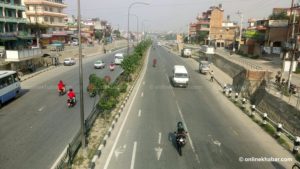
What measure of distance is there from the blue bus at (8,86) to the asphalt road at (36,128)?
69 centimetres

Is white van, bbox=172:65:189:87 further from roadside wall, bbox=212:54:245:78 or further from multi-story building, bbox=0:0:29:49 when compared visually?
multi-story building, bbox=0:0:29:49

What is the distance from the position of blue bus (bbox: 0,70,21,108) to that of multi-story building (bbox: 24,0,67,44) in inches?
1892

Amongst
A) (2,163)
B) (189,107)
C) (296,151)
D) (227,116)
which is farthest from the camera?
(189,107)

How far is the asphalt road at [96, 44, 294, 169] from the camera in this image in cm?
1431

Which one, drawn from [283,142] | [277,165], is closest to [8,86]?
[277,165]

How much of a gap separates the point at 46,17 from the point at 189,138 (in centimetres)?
7361

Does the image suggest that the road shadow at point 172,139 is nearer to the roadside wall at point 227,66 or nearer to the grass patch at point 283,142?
the grass patch at point 283,142

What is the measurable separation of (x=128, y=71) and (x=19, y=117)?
17.8m

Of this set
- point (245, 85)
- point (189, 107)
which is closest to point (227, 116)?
point (189, 107)

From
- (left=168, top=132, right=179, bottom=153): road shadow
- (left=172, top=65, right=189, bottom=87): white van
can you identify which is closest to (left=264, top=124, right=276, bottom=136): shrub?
(left=168, top=132, right=179, bottom=153): road shadow

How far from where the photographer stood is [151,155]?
14.9 m

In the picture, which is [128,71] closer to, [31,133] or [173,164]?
[31,133]

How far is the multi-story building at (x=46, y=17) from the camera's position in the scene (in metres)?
76.6

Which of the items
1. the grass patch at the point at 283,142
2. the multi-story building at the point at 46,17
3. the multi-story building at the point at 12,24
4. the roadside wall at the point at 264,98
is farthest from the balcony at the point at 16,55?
the grass patch at the point at 283,142
